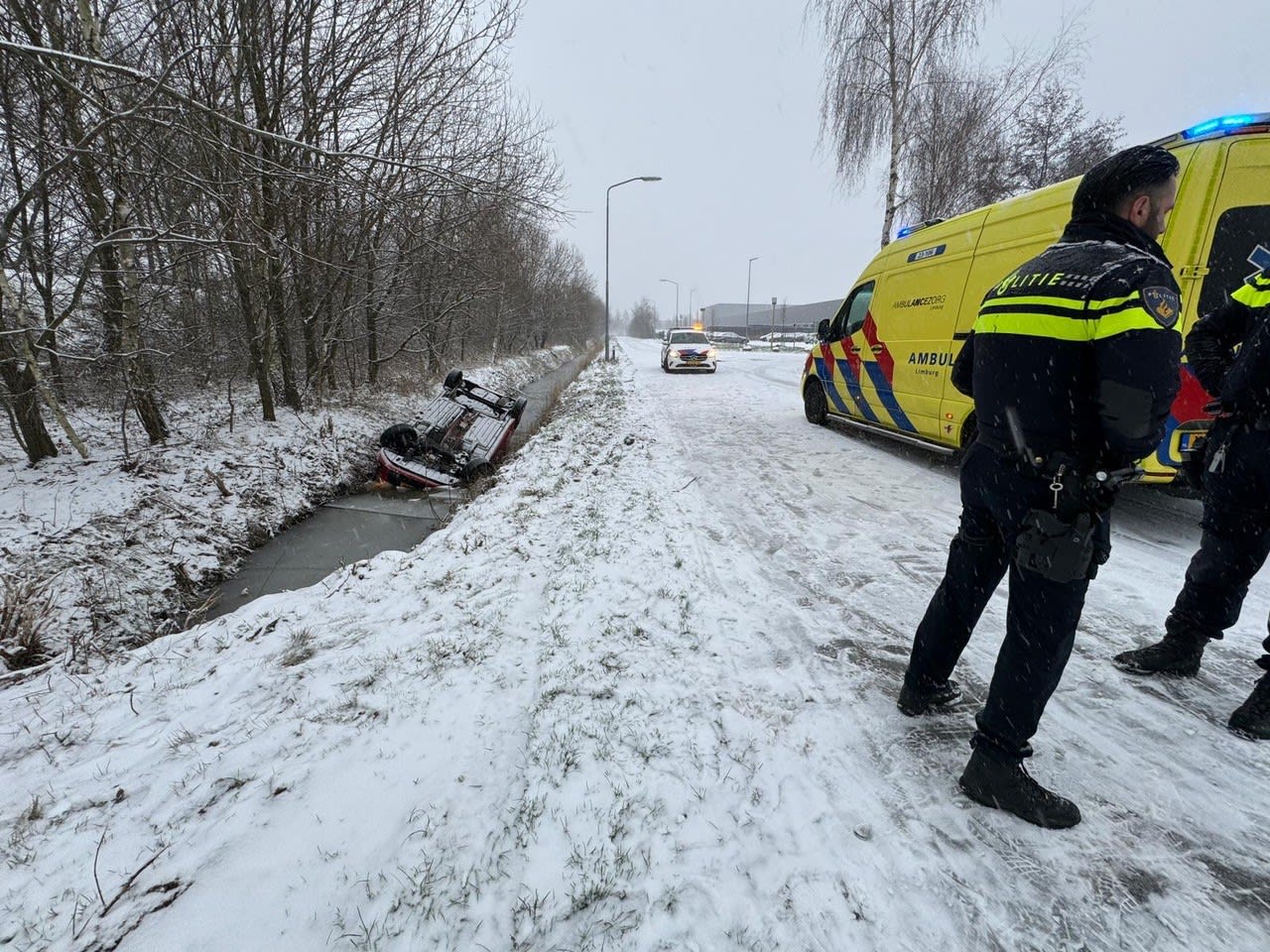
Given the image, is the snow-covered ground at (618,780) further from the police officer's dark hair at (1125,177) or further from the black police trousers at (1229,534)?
the police officer's dark hair at (1125,177)

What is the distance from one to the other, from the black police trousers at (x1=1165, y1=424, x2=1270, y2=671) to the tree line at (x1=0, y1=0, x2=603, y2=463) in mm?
5190

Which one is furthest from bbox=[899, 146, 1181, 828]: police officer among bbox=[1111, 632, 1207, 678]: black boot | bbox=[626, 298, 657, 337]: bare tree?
bbox=[626, 298, 657, 337]: bare tree

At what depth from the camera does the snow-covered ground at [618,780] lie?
1581mm

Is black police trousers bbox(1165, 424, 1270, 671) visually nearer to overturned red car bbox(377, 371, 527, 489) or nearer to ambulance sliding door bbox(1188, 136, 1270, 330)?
ambulance sliding door bbox(1188, 136, 1270, 330)

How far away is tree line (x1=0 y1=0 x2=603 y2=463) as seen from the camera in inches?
185

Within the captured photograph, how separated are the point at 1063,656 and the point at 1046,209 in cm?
447

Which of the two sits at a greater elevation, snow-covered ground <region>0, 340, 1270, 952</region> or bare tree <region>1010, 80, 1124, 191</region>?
bare tree <region>1010, 80, 1124, 191</region>

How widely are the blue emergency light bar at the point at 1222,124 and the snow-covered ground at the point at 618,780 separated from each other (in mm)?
2855

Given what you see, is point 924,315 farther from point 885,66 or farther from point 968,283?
point 885,66

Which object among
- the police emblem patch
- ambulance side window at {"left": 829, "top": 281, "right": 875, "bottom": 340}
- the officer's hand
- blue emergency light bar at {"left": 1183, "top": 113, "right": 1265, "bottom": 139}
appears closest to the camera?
the police emblem patch

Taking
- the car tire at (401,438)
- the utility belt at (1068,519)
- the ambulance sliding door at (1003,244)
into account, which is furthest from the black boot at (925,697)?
the car tire at (401,438)

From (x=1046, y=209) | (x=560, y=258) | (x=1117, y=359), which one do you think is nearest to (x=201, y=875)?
(x=1117, y=359)

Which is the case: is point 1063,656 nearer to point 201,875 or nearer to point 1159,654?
point 1159,654

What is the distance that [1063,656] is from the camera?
1.75 meters
